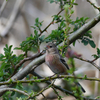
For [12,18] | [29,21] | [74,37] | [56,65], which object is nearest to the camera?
[74,37]

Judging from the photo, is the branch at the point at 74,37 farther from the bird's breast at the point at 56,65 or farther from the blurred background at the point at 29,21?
the blurred background at the point at 29,21

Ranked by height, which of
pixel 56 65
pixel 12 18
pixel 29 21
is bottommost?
pixel 56 65

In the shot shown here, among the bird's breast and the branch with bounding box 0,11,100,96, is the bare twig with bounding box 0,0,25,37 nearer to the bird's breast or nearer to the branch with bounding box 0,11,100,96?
the bird's breast

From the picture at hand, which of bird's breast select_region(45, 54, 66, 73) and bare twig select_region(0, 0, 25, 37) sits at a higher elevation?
bare twig select_region(0, 0, 25, 37)

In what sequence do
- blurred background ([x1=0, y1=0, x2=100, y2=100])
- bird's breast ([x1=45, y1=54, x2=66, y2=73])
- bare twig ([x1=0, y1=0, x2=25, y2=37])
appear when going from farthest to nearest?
bare twig ([x1=0, y1=0, x2=25, y2=37]) → blurred background ([x1=0, y1=0, x2=100, y2=100]) → bird's breast ([x1=45, y1=54, x2=66, y2=73])

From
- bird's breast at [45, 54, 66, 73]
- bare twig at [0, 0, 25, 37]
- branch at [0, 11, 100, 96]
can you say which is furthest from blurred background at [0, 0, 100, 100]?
branch at [0, 11, 100, 96]

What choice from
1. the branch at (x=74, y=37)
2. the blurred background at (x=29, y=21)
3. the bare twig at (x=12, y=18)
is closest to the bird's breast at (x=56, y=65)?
the branch at (x=74, y=37)

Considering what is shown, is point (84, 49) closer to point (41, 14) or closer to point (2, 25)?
point (41, 14)

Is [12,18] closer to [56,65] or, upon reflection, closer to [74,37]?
[56,65]

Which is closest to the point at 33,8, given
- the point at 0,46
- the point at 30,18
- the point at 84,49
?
the point at 30,18

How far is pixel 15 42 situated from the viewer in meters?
5.04

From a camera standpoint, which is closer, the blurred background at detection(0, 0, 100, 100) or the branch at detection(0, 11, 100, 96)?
the branch at detection(0, 11, 100, 96)

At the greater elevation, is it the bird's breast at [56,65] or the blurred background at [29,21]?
the blurred background at [29,21]

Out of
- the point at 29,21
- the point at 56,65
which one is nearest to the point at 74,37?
the point at 56,65
